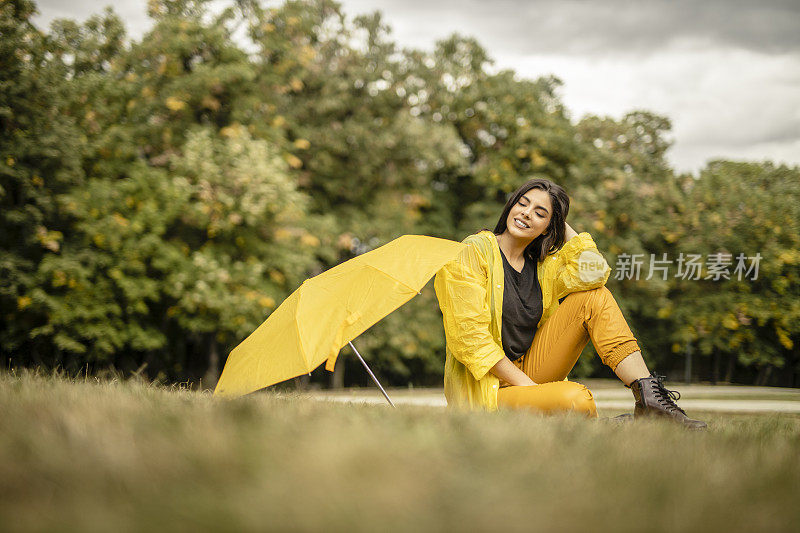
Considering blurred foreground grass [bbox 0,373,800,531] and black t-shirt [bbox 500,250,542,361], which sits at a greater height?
black t-shirt [bbox 500,250,542,361]

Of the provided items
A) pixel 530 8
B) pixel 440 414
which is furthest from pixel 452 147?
pixel 440 414

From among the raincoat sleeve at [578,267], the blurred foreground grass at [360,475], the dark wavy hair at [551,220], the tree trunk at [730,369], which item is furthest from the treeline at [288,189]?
the blurred foreground grass at [360,475]

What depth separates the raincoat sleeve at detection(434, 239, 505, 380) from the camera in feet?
9.59

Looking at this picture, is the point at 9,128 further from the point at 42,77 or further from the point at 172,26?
the point at 172,26

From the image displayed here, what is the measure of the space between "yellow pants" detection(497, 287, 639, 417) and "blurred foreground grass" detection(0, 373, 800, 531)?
74 centimetres

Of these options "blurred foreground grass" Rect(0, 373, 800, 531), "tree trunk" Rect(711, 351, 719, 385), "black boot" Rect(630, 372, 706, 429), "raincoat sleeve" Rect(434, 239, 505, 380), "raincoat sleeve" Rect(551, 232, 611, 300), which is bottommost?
"tree trunk" Rect(711, 351, 719, 385)

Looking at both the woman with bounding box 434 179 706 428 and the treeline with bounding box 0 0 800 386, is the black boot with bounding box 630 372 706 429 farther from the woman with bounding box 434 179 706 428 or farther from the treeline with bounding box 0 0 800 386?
the treeline with bounding box 0 0 800 386

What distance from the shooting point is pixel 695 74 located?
398 inches

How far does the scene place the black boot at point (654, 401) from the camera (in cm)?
265

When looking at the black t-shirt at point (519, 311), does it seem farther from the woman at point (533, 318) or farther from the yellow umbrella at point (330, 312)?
the yellow umbrella at point (330, 312)

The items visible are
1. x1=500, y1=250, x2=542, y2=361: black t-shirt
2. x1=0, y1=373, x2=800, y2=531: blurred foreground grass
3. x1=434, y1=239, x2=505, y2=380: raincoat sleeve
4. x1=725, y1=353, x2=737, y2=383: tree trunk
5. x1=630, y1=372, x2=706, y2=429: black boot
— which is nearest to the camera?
x1=0, y1=373, x2=800, y2=531: blurred foreground grass

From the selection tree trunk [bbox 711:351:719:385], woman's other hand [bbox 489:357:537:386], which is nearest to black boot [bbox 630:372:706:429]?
woman's other hand [bbox 489:357:537:386]

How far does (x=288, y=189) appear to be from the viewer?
32.7 ft

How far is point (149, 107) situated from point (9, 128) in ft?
8.31
